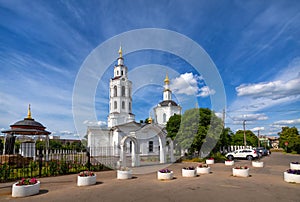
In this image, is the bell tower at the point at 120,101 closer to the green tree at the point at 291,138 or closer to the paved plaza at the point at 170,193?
the paved plaza at the point at 170,193

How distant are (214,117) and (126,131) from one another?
17.0m

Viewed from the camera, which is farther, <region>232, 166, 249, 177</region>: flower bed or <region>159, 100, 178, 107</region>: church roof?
<region>159, 100, 178, 107</region>: church roof

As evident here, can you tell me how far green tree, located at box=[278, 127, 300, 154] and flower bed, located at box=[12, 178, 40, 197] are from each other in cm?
5216

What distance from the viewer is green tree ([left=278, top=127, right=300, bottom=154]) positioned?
45.6 meters

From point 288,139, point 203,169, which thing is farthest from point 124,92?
point 288,139

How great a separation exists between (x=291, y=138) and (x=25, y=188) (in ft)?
187

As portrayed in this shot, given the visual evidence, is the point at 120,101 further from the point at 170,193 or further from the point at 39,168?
the point at 170,193

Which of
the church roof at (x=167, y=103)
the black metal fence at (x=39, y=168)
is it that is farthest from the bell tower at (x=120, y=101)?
the black metal fence at (x=39, y=168)

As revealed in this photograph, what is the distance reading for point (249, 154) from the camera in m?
27.2

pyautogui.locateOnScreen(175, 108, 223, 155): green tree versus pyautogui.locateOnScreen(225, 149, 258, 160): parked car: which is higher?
pyautogui.locateOnScreen(175, 108, 223, 155): green tree

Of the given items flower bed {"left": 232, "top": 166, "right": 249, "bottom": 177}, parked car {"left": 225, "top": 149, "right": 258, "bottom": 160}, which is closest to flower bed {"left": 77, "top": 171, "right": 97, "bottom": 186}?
flower bed {"left": 232, "top": 166, "right": 249, "bottom": 177}

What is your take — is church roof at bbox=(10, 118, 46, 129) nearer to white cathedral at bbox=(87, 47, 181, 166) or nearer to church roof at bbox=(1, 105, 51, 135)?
church roof at bbox=(1, 105, 51, 135)

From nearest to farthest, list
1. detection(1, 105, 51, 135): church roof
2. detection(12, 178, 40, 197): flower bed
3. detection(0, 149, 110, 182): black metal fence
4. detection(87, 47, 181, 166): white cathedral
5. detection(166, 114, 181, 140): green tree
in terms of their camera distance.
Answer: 1. detection(12, 178, 40, 197): flower bed
2. detection(0, 149, 110, 182): black metal fence
3. detection(1, 105, 51, 135): church roof
4. detection(166, 114, 181, 140): green tree
5. detection(87, 47, 181, 166): white cathedral

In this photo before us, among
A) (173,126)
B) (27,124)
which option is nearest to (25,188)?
(27,124)
